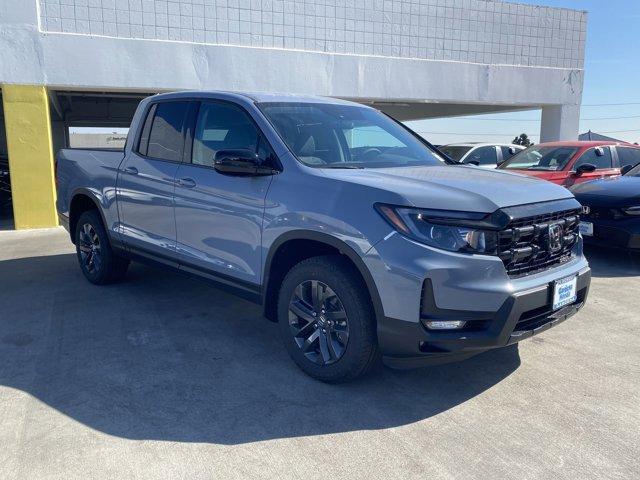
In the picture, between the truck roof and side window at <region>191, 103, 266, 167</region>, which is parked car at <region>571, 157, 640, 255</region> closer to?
the truck roof

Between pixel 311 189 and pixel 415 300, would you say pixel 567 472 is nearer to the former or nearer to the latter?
pixel 415 300

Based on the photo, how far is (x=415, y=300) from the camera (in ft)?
10.0

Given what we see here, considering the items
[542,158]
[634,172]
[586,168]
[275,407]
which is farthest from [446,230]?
[542,158]

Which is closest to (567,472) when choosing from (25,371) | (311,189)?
(311,189)

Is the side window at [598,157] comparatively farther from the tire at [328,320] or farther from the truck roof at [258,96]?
the tire at [328,320]

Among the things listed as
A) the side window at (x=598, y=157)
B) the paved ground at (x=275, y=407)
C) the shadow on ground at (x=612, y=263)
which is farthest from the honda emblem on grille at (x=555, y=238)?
the side window at (x=598, y=157)

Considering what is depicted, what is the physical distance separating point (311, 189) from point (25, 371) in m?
2.35

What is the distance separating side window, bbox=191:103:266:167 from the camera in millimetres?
4199

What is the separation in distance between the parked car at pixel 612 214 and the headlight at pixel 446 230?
4.46m

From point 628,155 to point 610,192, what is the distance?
346 centimetres

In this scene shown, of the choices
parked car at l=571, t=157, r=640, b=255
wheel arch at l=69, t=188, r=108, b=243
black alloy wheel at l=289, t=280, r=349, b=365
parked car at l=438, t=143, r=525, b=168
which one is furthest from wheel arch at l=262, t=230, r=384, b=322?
parked car at l=438, t=143, r=525, b=168

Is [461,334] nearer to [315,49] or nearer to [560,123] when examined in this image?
[315,49]

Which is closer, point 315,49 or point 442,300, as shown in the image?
point 442,300

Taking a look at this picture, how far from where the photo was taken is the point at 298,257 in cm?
390
